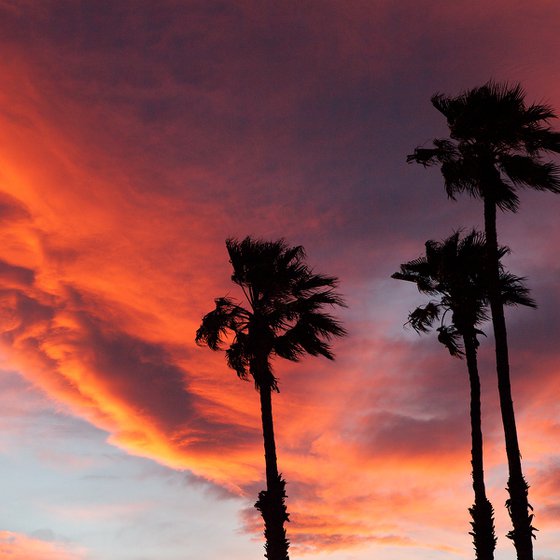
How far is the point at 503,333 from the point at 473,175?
5.35 metres

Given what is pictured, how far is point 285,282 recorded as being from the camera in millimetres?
31953

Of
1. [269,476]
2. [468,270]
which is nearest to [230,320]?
[269,476]

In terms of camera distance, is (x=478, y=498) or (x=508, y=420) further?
(x=478, y=498)

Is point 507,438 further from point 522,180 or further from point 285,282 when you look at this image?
point 285,282

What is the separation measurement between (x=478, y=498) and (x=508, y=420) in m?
10.1

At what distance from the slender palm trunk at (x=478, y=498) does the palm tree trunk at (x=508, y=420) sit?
9.58 metres

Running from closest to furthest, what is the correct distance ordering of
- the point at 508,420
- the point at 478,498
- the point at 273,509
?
the point at 508,420, the point at 273,509, the point at 478,498

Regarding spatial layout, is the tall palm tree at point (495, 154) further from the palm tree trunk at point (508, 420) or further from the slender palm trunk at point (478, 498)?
the slender palm trunk at point (478, 498)

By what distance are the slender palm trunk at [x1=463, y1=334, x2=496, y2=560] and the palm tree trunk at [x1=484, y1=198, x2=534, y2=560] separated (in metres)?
9.58

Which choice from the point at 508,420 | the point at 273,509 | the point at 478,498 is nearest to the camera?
the point at 508,420

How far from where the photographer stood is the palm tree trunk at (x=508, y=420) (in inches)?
861

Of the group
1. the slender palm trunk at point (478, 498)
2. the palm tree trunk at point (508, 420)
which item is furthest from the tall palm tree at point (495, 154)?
the slender palm trunk at point (478, 498)

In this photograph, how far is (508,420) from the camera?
902 inches

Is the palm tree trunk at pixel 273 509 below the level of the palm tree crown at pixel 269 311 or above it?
below
